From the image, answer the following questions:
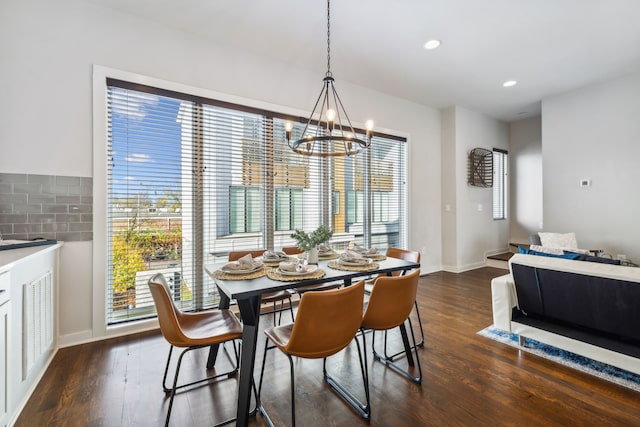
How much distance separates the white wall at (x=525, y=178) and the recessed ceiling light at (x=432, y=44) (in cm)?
424

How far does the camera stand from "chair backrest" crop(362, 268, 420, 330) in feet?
5.92

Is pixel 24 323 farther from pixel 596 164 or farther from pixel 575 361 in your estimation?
pixel 596 164

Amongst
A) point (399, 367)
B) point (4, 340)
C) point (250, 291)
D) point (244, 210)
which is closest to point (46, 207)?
point (4, 340)

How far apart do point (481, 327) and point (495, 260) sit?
341 centimetres

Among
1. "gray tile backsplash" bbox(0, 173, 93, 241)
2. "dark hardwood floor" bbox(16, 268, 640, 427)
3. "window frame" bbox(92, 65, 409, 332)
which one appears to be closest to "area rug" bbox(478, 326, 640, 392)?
"dark hardwood floor" bbox(16, 268, 640, 427)

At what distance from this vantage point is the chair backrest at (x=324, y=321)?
1485 mm

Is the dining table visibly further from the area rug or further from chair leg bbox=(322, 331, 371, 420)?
the area rug

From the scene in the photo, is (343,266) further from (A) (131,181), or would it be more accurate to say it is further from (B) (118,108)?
(B) (118,108)

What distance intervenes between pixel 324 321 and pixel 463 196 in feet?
16.0

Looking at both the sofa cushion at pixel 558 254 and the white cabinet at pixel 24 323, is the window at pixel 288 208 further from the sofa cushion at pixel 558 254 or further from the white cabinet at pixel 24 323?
the sofa cushion at pixel 558 254

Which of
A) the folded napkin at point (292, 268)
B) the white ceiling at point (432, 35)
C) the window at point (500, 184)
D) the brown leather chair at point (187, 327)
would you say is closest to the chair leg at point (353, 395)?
the folded napkin at point (292, 268)

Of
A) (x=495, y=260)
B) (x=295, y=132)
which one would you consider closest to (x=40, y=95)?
(x=295, y=132)

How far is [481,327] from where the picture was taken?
300 centimetres

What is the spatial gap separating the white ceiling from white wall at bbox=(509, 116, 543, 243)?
1.91 meters
